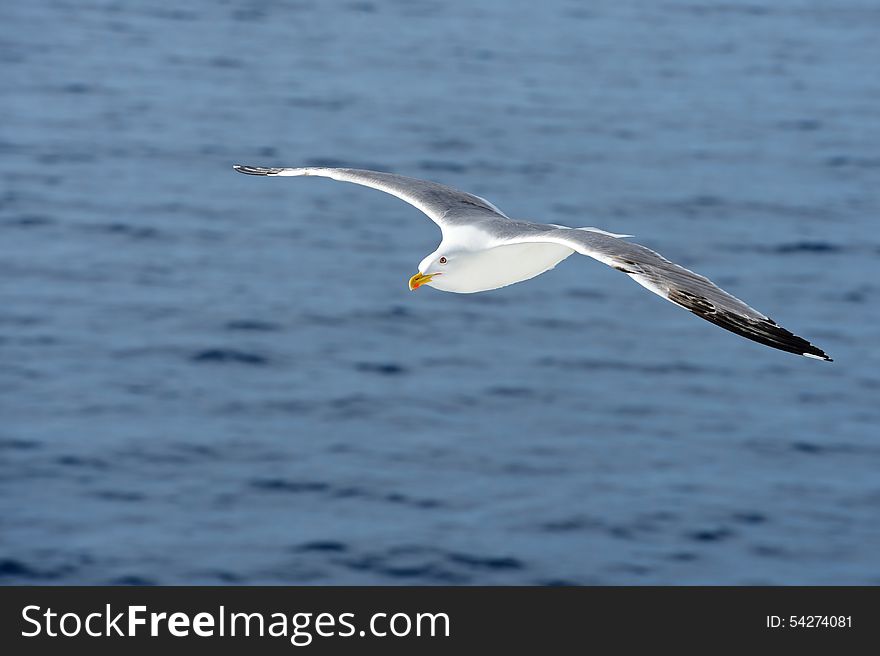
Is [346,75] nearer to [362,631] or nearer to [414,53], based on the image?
[414,53]

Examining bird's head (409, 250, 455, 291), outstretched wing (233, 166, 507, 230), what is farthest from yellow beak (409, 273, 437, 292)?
outstretched wing (233, 166, 507, 230)

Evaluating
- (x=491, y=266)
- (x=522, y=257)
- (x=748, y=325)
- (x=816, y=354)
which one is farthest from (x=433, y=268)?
(x=816, y=354)

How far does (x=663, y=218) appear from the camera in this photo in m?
57.5

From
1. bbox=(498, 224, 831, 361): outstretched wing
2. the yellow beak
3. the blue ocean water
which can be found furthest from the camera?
→ the blue ocean water

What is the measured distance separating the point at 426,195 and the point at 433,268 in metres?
2.25

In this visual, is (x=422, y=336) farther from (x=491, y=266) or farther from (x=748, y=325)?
(x=748, y=325)

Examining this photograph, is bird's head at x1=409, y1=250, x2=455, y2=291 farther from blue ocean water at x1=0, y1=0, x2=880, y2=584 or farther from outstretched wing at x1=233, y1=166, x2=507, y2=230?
blue ocean water at x1=0, y1=0, x2=880, y2=584

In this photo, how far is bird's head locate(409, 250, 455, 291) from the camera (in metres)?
18.0

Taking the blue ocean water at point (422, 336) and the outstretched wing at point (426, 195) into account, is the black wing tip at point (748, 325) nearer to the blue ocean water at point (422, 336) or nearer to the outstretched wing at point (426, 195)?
the outstretched wing at point (426, 195)

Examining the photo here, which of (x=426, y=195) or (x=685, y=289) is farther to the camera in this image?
(x=426, y=195)

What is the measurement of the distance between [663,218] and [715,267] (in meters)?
4.94

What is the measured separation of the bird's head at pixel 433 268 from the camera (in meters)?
18.0

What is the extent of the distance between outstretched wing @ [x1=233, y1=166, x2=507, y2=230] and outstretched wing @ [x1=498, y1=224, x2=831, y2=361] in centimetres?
258

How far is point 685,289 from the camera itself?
606 inches
